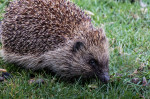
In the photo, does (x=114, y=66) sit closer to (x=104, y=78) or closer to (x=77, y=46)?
(x=104, y=78)

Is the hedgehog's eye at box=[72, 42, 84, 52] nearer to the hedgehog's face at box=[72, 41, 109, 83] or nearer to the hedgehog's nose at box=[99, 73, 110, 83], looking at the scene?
the hedgehog's face at box=[72, 41, 109, 83]

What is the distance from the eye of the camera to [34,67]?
5656 mm

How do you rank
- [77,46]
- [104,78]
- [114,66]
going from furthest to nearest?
[114,66] → [77,46] → [104,78]

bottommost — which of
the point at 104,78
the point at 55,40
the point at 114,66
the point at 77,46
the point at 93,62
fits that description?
the point at 104,78

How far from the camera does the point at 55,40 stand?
17.5ft

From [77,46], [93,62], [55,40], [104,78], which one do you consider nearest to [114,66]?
[93,62]

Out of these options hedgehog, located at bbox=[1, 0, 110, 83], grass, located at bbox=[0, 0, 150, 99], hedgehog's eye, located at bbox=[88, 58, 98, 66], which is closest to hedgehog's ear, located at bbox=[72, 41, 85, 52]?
hedgehog, located at bbox=[1, 0, 110, 83]

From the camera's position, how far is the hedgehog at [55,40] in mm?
5141

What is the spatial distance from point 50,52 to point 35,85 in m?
0.87

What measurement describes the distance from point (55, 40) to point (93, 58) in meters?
0.89

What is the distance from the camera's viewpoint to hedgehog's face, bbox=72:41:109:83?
4.98m

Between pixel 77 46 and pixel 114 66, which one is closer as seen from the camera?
pixel 77 46

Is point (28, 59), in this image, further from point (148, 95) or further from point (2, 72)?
point (148, 95)

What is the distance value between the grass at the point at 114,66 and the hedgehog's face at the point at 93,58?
24cm
